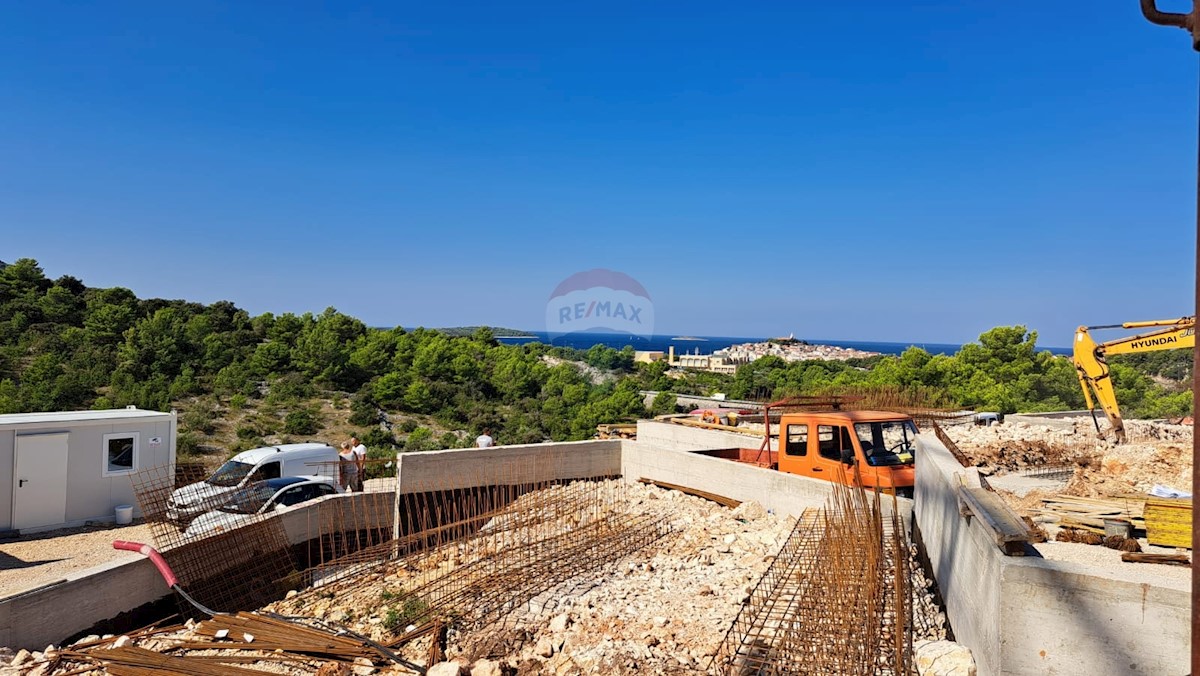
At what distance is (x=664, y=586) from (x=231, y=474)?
9544mm

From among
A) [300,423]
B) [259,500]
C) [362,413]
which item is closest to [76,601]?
[259,500]

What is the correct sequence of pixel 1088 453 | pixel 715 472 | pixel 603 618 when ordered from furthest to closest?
pixel 1088 453 → pixel 715 472 → pixel 603 618

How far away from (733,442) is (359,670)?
36.8 ft

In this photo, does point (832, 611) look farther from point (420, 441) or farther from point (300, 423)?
point (300, 423)

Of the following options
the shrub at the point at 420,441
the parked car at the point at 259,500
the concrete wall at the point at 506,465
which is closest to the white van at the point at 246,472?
the parked car at the point at 259,500

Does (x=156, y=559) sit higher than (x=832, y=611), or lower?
lower

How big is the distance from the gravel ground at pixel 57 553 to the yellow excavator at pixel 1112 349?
70.3 ft

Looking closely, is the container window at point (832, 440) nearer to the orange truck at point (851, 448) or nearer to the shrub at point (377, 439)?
the orange truck at point (851, 448)

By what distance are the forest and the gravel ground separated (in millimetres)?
11100

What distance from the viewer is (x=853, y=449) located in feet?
36.7

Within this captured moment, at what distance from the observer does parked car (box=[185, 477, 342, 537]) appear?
36.4 ft

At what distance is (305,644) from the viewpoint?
7.29 m

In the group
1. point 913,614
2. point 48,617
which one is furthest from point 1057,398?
point 48,617

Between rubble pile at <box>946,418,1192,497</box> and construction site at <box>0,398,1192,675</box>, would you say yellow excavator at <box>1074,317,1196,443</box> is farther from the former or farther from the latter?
construction site at <box>0,398,1192,675</box>
